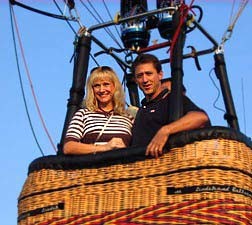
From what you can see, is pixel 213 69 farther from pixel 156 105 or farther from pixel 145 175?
pixel 145 175

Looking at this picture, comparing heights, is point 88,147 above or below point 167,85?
below

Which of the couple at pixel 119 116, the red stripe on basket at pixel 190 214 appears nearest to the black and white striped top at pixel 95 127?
the couple at pixel 119 116

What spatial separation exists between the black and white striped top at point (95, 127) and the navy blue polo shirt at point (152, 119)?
0.06 metres

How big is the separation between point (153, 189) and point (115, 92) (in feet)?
2.11

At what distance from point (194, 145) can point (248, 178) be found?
0.66 ft

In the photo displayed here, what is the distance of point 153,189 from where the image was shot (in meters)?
2.26

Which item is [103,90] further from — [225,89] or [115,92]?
[225,89]

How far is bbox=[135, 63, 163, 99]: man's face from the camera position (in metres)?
2.73

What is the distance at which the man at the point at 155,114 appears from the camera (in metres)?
2.32

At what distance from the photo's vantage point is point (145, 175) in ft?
7.53

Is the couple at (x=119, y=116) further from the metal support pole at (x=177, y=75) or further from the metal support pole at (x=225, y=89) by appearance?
the metal support pole at (x=225, y=89)

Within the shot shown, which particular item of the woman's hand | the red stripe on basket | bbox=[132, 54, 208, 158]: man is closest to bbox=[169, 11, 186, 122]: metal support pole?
bbox=[132, 54, 208, 158]: man

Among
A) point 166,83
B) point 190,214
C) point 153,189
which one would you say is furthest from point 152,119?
point 190,214

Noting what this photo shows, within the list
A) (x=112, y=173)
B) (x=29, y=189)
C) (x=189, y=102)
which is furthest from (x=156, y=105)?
(x=29, y=189)
